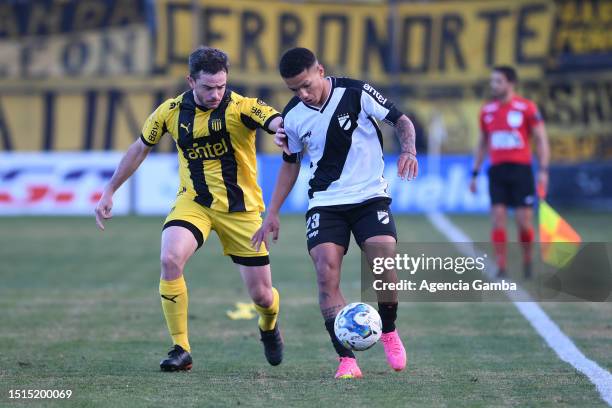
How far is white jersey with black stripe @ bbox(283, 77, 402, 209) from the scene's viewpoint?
6.98 m

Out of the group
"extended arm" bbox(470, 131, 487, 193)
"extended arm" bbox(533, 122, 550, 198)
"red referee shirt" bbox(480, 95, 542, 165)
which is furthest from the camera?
"extended arm" bbox(470, 131, 487, 193)

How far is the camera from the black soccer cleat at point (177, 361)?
7051mm

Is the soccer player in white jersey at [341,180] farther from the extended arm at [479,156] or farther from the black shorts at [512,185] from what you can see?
the extended arm at [479,156]

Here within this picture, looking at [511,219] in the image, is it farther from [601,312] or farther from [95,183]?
[601,312]

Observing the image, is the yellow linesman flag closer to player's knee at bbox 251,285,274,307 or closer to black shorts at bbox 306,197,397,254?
player's knee at bbox 251,285,274,307

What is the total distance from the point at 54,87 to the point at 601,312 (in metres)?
20.7

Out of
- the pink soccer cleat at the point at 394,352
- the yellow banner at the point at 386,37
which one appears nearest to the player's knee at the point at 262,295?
the pink soccer cleat at the point at 394,352

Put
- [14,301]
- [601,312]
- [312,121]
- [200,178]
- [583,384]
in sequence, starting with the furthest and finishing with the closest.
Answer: [14,301], [601,312], [200,178], [312,121], [583,384]

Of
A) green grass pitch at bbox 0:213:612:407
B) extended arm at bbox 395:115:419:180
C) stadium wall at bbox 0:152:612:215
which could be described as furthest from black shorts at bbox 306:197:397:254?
stadium wall at bbox 0:152:612:215

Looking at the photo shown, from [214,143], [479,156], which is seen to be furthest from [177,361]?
[479,156]

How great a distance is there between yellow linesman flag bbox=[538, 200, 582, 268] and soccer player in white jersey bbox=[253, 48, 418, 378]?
6.20 meters

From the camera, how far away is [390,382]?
669 cm

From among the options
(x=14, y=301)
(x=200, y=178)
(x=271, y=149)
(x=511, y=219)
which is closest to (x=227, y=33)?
(x=271, y=149)

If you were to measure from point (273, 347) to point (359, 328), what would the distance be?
91 cm
